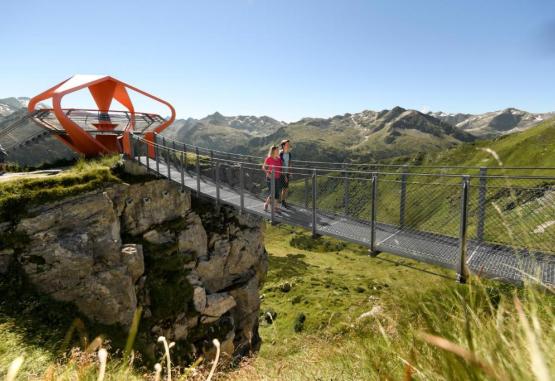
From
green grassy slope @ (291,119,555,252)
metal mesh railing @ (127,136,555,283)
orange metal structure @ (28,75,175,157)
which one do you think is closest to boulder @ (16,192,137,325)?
orange metal structure @ (28,75,175,157)

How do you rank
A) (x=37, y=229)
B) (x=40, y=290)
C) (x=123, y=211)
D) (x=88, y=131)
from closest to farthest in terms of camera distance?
1. (x=40, y=290)
2. (x=37, y=229)
3. (x=123, y=211)
4. (x=88, y=131)

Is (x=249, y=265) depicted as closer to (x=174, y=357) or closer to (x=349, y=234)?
(x=174, y=357)

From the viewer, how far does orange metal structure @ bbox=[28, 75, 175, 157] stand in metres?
19.6

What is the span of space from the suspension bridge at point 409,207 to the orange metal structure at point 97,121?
68 mm

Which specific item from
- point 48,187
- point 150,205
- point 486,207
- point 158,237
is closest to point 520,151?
point 158,237

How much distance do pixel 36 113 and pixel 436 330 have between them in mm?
25628

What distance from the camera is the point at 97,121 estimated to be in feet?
74.0

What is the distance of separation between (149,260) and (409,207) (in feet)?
45.7

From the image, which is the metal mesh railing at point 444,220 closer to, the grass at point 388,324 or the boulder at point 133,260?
the grass at point 388,324

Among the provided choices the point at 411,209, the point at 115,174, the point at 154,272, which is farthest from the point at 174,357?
the point at 411,209

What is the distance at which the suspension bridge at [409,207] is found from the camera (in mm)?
5145

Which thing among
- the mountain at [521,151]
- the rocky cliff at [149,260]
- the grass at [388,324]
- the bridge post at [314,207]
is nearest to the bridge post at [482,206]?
the grass at [388,324]

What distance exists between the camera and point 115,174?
1762 centimetres

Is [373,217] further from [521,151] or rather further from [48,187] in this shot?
[521,151]
